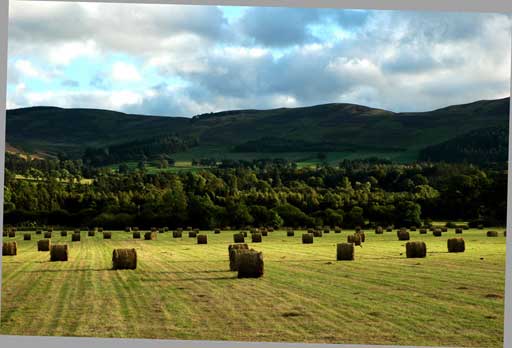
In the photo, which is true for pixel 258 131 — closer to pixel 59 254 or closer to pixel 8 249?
pixel 8 249

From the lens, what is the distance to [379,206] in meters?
72.6

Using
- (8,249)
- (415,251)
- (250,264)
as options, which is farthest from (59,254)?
(415,251)

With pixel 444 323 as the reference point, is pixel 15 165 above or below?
above

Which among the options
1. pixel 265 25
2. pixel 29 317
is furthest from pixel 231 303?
pixel 265 25

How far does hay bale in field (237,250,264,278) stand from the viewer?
2156cm

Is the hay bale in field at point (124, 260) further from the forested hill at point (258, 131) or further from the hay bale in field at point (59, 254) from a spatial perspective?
the forested hill at point (258, 131)

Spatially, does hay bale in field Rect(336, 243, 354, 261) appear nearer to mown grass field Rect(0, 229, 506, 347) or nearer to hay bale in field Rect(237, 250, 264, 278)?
mown grass field Rect(0, 229, 506, 347)

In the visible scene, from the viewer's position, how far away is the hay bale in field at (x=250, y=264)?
21.6 m

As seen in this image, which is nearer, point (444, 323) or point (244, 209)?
point (444, 323)

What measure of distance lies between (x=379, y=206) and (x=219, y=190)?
19.7 metres

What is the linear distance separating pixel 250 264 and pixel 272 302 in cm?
490

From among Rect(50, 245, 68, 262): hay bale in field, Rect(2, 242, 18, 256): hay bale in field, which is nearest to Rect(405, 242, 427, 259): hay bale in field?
Rect(50, 245, 68, 262): hay bale in field

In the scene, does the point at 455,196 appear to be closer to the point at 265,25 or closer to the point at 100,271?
the point at 265,25

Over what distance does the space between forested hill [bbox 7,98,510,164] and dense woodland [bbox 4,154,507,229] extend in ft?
48.8
